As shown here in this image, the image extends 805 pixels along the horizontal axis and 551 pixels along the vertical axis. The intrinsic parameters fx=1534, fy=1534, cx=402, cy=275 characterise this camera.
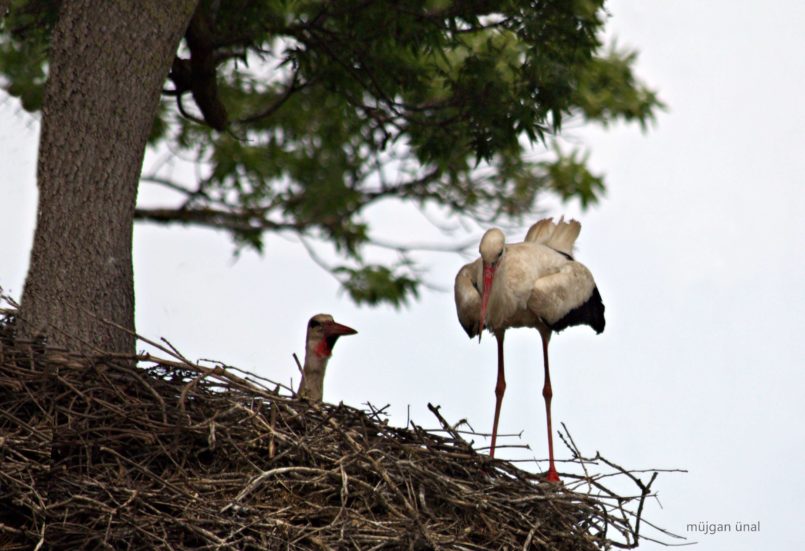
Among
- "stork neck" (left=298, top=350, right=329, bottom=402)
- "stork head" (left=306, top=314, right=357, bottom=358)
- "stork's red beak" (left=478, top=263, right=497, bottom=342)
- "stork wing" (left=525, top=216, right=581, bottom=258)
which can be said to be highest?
"stork wing" (left=525, top=216, right=581, bottom=258)

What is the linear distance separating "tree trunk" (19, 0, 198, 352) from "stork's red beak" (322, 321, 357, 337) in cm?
145

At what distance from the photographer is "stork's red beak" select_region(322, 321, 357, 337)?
945 cm

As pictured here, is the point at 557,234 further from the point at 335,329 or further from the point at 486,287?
the point at 335,329

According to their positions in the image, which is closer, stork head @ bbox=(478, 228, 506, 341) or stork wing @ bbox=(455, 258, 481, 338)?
stork head @ bbox=(478, 228, 506, 341)

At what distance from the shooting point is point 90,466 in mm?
7230

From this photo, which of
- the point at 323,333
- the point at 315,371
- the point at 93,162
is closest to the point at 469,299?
the point at 323,333

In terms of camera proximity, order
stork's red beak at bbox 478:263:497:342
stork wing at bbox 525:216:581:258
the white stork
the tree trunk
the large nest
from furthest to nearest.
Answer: stork wing at bbox 525:216:581:258
the white stork
stork's red beak at bbox 478:263:497:342
the tree trunk
the large nest

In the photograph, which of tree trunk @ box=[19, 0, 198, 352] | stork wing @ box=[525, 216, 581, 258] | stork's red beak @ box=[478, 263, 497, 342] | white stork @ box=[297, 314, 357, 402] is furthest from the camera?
stork wing @ box=[525, 216, 581, 258]

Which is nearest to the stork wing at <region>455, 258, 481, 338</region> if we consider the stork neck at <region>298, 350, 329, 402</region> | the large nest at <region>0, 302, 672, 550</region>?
the stork neck at <region>298, 350, 329, 402</region>

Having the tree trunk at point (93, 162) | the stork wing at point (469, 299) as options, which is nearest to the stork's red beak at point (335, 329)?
the stork wing at point (469, 299)

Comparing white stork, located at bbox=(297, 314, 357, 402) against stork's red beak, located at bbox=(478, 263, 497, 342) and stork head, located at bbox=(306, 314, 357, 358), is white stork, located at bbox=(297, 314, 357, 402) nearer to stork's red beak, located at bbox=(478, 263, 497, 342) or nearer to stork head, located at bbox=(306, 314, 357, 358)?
stork head, located at bbox=(306, 314, 357, 358)

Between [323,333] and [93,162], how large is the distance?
1.94 meters

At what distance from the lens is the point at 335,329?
950 centimetres

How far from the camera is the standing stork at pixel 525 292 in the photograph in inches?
371
